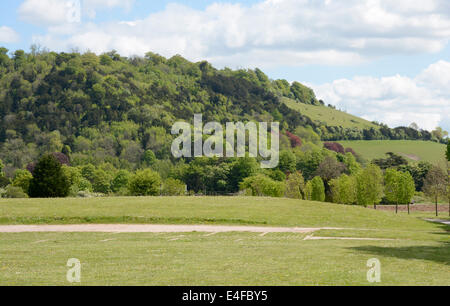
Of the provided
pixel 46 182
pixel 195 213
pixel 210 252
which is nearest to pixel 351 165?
pixel 46 182

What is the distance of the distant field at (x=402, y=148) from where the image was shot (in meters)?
166

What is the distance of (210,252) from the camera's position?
2081cm

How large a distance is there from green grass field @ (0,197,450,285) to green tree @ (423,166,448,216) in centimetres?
2859

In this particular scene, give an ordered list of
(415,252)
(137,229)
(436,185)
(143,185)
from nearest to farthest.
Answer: (415,252) → (137,229) → (143,185) → (436,185)

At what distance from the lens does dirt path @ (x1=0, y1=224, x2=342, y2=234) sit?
1323 inches

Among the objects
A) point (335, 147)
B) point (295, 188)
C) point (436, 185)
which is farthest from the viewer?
point (335, 147)

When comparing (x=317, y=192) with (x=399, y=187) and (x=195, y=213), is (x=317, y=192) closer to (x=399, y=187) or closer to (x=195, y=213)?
(x=399, y=187)

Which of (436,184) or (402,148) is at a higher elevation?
(402,148)

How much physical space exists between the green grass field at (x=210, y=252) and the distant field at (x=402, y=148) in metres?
131

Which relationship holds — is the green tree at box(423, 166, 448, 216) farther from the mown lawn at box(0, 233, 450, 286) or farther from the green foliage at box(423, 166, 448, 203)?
the mown lawn at box(0, 233, 450, 286)

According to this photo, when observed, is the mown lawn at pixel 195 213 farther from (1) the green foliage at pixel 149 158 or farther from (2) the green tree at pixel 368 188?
(1) the green foliage at pixel 149 158

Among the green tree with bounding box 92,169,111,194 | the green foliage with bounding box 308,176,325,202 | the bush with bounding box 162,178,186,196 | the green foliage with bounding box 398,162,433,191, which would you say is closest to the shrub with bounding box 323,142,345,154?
the green foliage with bounding box 398,162,433,191

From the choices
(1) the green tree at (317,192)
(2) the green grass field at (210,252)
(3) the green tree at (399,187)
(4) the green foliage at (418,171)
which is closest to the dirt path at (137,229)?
(2) the green grass field at (210,252)

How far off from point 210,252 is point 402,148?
551ft
